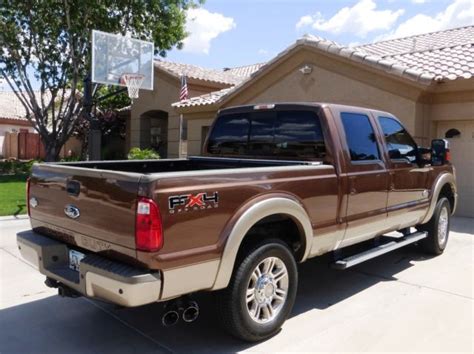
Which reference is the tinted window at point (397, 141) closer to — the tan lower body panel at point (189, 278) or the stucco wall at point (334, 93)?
the tan lower body panel at point (189, 278)

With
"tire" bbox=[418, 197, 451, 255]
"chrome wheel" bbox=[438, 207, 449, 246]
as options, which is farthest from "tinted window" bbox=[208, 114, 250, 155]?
"chrome wheel" bbox=[438, 207, 449, 246]

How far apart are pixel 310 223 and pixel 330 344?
106 centimetres

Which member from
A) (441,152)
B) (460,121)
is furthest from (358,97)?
(441,152)

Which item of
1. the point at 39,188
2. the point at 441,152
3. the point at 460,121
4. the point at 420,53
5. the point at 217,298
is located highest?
the point at 420,53

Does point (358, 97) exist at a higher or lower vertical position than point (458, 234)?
higher

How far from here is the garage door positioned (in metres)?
10.5

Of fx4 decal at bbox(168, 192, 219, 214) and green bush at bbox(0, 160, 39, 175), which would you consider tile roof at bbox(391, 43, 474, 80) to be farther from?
green bush at bbox(0, 160, 39, 175)

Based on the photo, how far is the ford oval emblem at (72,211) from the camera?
12.2ft

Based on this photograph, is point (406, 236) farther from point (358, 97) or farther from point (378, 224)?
point (358, 97)

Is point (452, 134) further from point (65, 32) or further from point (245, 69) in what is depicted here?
point (245, 69)

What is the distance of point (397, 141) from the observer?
591 cm

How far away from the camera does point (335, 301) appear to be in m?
5.01

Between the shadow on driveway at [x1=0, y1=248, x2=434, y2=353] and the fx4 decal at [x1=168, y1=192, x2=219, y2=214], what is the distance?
0.89 meters

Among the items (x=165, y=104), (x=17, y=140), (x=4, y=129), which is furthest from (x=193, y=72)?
(x=4, y=129)
